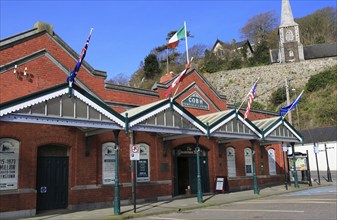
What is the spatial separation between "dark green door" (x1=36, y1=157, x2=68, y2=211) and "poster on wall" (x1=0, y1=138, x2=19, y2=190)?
1050 millimetres

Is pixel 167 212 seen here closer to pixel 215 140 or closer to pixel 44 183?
pixel 44 183

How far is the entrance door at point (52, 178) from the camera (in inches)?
578

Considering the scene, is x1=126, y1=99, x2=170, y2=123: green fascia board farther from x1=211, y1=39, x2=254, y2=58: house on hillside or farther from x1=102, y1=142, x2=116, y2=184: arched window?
x1=211, y1=39, x2=254, y2=58: house on hillside

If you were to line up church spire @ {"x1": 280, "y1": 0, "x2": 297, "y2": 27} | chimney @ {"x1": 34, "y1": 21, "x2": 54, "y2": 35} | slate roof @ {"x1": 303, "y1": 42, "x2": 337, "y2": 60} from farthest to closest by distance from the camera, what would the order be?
church spire @ {"x1": 280, "y1": 0, "x2": 297, "y2": 27} < slate roof @ {"x1": 303, "y1": 42, "x2": 337, "y2": 60} < chimney @ {"x1": 34, "y1": 21, "x2": 54, "y2": 35}

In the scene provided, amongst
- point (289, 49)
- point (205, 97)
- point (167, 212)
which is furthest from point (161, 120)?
point (289, 49)

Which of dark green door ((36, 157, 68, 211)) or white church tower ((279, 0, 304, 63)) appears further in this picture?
white church tower ((279, 0, 304, 63))

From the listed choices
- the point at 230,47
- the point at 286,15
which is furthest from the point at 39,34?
the point at 230,47

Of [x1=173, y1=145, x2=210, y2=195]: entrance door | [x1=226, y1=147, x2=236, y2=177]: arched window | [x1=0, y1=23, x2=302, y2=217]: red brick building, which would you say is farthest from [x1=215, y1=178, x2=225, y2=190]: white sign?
[x1=226, y1=147, x2=236, y2=177]: arched window

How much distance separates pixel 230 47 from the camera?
306 ft

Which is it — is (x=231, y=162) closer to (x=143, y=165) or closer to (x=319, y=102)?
(x=143, y=165)

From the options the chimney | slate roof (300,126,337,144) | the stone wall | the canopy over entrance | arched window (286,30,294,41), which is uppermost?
arched window (286,30,294,41)

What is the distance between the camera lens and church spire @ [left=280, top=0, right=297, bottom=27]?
83.6 m

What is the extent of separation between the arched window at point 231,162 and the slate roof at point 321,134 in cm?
3006

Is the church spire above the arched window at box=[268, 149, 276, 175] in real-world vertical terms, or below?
above
